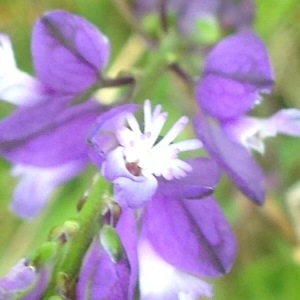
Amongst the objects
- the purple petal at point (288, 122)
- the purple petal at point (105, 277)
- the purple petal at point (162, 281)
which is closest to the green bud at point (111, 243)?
the purple petal at point (105, 277)

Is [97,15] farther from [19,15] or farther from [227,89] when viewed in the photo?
[227,89]

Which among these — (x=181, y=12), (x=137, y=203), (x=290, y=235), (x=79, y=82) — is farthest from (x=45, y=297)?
(x=290, y=235)

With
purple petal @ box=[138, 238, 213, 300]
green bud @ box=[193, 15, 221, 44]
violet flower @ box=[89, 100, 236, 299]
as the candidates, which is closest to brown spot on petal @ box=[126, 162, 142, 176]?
violet flower @ box=[89, 100, 236, 299]

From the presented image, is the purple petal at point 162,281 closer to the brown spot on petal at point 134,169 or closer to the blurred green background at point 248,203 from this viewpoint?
the brown spot on petal at point 134,169

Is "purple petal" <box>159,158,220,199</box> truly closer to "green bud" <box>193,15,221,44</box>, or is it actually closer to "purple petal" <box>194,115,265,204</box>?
"purple petal" <box>194,115,265,204</box>

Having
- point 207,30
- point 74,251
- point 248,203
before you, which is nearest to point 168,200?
point 74,251

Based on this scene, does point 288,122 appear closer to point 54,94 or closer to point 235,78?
point 235,78
